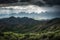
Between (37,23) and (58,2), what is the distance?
1.23m

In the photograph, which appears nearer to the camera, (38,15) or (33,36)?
(33,36)

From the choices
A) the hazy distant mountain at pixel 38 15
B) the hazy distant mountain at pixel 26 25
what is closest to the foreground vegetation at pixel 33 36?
the hazy distant mountain at pixel 26 25

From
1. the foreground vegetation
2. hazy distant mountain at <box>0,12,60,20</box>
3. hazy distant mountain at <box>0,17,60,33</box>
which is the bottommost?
the foreground vegetation

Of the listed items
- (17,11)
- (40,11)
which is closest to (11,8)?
(17,11)

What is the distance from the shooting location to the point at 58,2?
6918mm

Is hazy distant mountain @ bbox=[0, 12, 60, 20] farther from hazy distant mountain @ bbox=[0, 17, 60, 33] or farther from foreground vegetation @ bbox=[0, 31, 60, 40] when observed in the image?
foreground vegetation @ bbox=[0, 31, 60, 40]

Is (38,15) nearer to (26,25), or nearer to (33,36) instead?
(26,25)

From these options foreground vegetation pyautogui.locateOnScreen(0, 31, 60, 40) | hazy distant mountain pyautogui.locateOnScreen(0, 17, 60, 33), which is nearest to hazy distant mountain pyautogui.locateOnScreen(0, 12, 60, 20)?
hazy distant mountain pyautogui.locateOnScreen(0, 17, 60, 33)

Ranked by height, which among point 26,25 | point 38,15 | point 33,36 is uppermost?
point 38,15

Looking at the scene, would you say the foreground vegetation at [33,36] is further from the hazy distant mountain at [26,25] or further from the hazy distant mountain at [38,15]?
the hazy distant mountain at [38,15]

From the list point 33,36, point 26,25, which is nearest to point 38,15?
point 26,25

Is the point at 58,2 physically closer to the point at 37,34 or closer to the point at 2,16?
the point at 37,34

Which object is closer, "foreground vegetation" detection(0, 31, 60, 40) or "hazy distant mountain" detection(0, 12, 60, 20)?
"foreground vegetation" detection(0, 31, 60, 40)

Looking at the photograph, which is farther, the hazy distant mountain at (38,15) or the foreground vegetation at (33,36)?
the hazy distant mountain at (38,15)
